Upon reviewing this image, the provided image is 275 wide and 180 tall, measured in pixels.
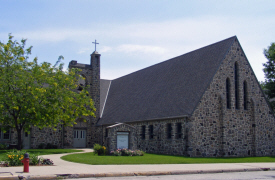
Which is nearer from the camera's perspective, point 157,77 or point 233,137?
point 233,137

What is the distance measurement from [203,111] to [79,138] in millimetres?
18354

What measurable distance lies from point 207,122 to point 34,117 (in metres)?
13.8

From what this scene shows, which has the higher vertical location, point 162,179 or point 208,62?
point 208,62

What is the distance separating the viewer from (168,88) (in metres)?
30.6

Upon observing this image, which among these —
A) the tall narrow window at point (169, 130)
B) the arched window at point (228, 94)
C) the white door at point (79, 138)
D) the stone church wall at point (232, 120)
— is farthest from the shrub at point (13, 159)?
the white door at point (79, 138)

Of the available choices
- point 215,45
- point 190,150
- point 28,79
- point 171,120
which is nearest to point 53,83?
point 28,79

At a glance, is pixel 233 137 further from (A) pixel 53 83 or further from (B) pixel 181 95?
(A) pixel 53 83

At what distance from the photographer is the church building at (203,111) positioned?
84.1ft

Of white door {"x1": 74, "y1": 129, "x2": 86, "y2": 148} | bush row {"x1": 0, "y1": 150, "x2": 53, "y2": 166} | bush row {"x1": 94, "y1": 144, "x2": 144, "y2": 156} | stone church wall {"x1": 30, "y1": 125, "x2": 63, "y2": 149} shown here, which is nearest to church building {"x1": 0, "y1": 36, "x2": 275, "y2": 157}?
bush row {"x1": 94, "y1": 144, "x2": 144, "y2": 156}

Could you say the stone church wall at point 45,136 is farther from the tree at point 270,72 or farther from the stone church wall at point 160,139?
the tree at point 270,72

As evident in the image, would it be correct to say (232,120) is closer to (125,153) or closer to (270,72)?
(125,153)

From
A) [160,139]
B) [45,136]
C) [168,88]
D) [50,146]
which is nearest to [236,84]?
[168,88]

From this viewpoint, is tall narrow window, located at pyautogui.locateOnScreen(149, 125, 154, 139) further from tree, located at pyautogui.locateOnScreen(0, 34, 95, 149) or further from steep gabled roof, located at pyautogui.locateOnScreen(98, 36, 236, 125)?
tree, located at pyautogui.locateOnScreen(0, 34, 95, 149)

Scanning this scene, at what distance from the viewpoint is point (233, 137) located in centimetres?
2672
